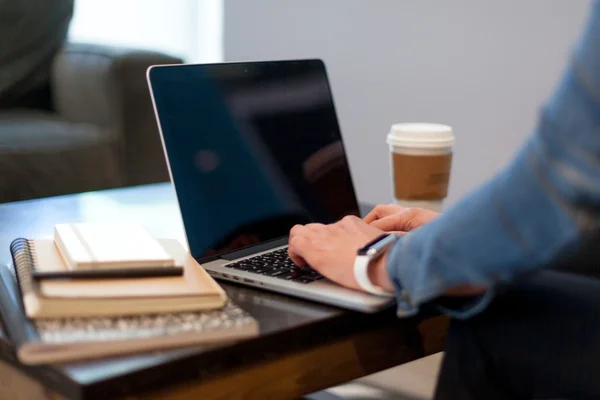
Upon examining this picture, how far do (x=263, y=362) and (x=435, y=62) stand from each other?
149 centimetres

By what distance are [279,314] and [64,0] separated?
5.15 ft

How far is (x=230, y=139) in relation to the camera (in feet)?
3.01

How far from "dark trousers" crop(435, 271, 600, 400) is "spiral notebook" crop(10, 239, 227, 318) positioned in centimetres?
22

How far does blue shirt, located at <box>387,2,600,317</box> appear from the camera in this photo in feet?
1.56

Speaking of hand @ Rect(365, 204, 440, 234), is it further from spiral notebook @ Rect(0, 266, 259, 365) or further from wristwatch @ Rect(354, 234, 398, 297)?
spiral notebook @ Rect(0, 266, 259, 365)

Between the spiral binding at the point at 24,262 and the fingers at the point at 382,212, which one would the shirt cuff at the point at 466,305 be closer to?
the fingers at the point at 382,212

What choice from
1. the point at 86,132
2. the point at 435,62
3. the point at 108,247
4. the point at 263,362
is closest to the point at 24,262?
the point at 108,247

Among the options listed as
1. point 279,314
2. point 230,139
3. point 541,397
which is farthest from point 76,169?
point 541,397

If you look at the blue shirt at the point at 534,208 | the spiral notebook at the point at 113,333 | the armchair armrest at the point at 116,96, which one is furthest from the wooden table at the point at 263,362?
the armchair armrest at the point at 116,96

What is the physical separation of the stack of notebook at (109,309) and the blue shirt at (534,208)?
177 millimetres

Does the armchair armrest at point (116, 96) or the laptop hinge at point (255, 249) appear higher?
the laptop hinge at point (255, 249)

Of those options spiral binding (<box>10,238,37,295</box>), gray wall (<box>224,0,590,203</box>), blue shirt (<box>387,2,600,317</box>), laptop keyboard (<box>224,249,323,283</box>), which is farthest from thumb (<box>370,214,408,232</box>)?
gray wall (<box>224,0,590,203</box>)

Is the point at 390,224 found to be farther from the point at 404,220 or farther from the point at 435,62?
the point at 435,62

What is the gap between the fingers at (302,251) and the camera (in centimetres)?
75
